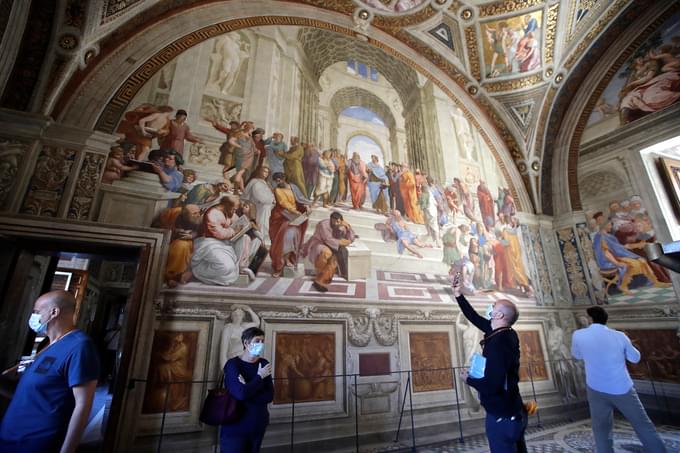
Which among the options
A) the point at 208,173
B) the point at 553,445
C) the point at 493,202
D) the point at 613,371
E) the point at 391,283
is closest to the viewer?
the point at 613,371

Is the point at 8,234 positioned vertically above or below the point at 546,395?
above

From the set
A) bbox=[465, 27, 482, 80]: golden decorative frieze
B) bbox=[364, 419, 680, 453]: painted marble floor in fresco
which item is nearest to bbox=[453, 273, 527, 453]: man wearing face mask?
bbox=[364, 419, 680, 453]: painted marble floor in fresco

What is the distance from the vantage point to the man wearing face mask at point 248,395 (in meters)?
2.28

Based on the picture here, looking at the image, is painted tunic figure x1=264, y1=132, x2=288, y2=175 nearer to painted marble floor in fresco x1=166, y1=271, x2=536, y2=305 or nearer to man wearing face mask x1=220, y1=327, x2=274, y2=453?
painted marble floor in fresco x1=166, y1=271, x2=536, y2=305

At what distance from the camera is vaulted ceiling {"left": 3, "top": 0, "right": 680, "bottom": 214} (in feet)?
19.3

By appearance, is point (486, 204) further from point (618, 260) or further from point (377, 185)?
point (618, 260)

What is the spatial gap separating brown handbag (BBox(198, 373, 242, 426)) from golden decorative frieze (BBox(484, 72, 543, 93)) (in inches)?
327

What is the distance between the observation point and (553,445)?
4.30m

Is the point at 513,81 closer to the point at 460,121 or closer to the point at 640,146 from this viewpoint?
the point at 460,121

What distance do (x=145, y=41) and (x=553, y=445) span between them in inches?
329

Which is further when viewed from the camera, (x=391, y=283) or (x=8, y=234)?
(x=391, y=283)

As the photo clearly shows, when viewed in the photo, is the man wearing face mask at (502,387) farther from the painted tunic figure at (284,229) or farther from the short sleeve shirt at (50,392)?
the painted tunic figure at (284,229)

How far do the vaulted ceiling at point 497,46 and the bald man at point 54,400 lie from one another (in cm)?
440

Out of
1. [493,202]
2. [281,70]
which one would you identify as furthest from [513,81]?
[281,70]
